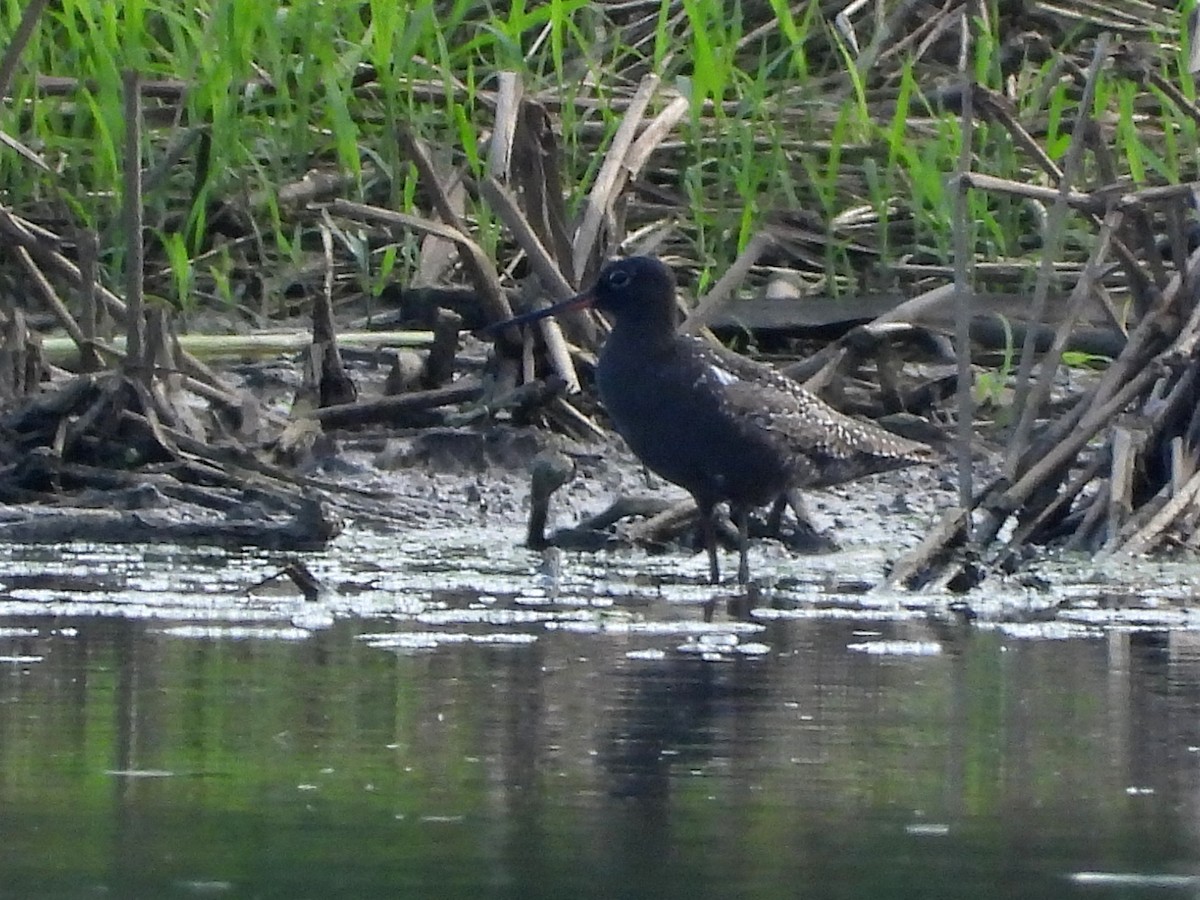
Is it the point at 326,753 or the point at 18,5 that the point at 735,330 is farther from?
the point at 326,753

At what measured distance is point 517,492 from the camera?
7363 millimetres

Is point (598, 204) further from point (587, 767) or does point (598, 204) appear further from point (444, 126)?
point (587, 767)

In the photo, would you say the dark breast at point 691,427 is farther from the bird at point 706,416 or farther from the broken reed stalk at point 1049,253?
the broken reed stalk at point 1049,253

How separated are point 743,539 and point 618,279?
868 millimetres

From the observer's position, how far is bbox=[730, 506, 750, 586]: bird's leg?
6.33 metres

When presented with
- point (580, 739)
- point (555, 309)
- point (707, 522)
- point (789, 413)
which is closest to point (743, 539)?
point (707, 522)

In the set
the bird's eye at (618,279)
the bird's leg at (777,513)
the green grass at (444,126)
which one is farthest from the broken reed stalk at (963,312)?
the green grass at (444,126)

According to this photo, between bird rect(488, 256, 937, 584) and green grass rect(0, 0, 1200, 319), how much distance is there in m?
1.27

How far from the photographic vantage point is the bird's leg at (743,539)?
633 centimetres

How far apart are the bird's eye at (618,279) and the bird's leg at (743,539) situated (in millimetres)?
641

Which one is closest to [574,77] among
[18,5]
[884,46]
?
[884,46]

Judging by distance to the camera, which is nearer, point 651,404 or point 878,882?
point 878,882

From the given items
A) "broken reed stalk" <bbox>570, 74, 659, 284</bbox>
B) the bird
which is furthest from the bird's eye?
"broken reed stalk" <bbox>570, 74, 659, 284</bbox>

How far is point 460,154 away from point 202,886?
6217mm
